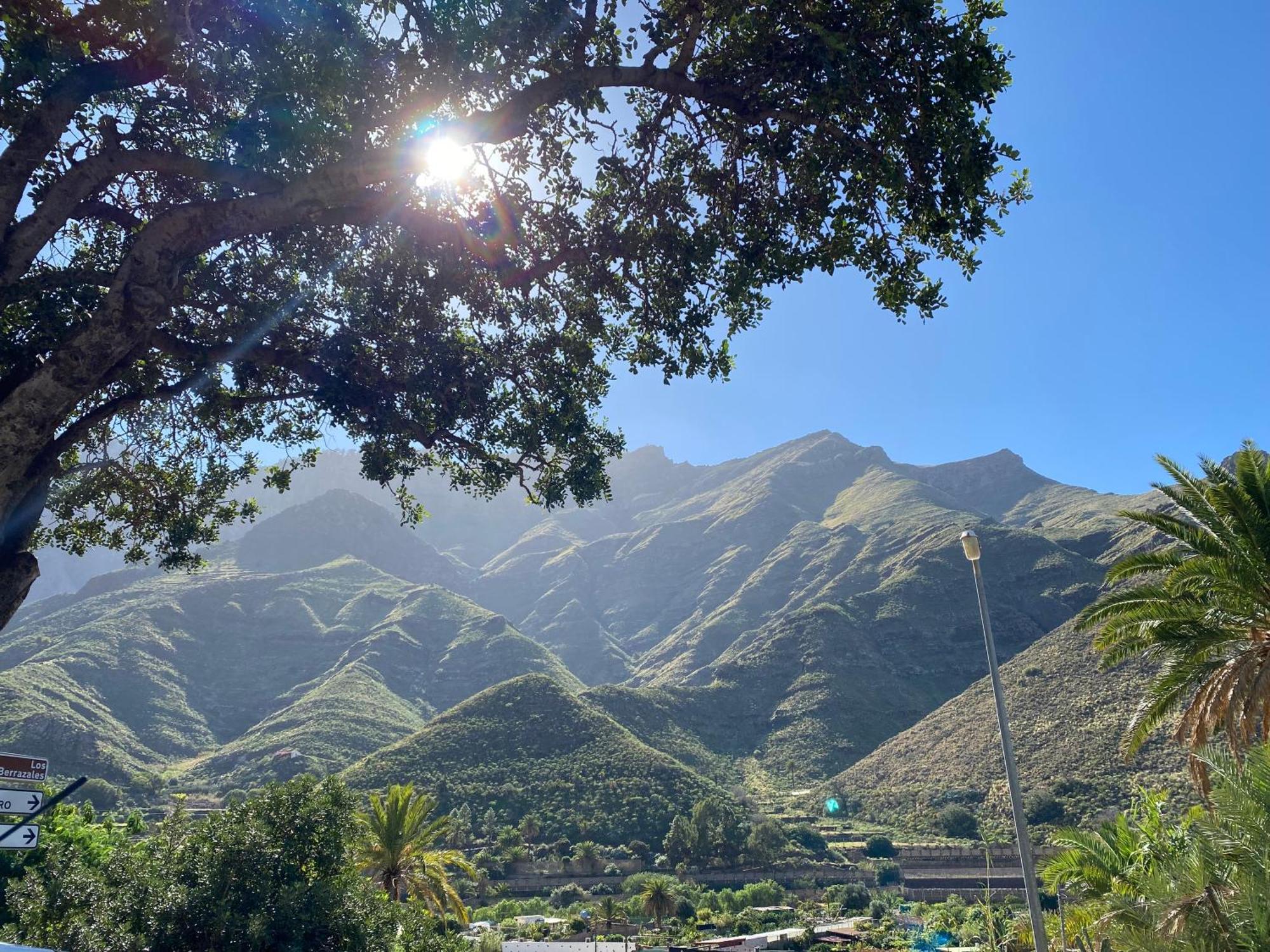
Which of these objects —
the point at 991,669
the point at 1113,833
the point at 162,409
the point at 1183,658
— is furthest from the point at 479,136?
the point at 1113,833

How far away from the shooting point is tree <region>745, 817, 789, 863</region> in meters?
67.0

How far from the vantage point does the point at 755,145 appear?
9891 millimetres

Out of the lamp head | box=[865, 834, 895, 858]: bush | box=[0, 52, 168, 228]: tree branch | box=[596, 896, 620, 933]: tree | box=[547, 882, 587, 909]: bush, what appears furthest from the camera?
box=[865, 834, 895, 858]: bush

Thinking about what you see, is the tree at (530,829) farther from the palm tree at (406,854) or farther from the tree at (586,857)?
the palm tree at (406,854)

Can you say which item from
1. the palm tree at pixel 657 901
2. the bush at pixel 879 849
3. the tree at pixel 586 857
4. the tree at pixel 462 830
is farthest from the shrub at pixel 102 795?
the bush at pixel 879 849

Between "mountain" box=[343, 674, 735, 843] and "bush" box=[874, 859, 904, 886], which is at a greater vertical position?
"mountain" box=[343, 674, 735, 843]

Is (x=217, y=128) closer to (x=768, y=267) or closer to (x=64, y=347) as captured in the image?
(x=64, y=347)

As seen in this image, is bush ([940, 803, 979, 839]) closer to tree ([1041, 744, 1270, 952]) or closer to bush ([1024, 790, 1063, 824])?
bush ([1024, 790, 1063, 824])

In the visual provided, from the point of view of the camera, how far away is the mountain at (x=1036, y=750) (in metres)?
51.6

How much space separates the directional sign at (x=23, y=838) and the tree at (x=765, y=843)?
68.6 metres

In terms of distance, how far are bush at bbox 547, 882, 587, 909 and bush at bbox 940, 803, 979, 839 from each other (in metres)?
28.0

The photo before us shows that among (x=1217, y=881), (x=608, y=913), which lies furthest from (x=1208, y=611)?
(x=608, y=913)

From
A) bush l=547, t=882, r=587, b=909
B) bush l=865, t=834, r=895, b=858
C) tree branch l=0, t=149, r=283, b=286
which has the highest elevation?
tree branch l=0, t=149, r=283, b=286

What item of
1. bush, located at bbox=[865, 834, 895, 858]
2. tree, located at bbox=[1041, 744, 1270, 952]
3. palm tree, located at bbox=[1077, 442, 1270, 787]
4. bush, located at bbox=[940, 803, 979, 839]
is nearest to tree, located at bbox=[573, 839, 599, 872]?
bush, located at bbox=[865, 834, 895, 858]
